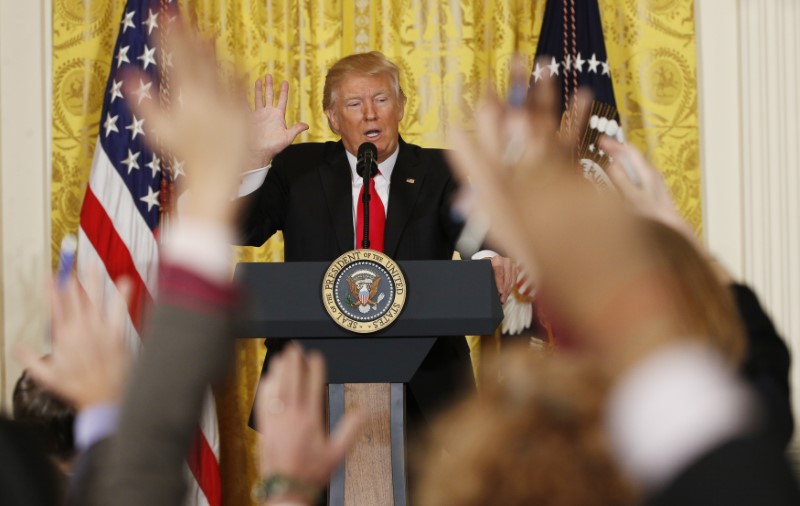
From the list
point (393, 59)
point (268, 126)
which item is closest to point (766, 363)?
point (268, 126)

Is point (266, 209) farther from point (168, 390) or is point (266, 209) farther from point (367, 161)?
point (168, 390)

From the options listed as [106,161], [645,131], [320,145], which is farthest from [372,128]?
[645,131]

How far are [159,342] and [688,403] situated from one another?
0.43 meters

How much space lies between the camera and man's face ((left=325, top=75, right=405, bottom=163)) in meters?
3.88

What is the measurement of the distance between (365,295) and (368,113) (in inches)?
44.9

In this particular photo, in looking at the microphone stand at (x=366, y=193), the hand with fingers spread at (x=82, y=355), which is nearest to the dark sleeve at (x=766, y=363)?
the hand with fingers spread at (x=82, y=355)

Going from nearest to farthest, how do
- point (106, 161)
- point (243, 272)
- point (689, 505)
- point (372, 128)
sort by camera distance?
point (689, 505), point (243, 272), point (372, 128), point (106, 161)

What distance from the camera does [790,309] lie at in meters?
5.36

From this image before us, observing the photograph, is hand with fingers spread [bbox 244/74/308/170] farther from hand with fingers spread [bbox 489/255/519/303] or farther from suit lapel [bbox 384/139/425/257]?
hand with fingers spread [bbox 489/255/519/303]

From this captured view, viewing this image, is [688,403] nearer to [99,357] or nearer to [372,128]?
[99,357]

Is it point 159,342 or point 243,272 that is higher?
point 159,342

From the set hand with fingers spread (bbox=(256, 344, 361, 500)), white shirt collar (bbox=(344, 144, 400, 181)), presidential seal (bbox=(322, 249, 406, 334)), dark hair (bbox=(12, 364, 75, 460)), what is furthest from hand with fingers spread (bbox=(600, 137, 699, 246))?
Answer: white shirt collar (bbox=(344, 144, 400, 181))

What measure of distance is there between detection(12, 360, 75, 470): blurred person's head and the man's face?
2069mm

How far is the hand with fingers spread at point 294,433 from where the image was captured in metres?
1.15
